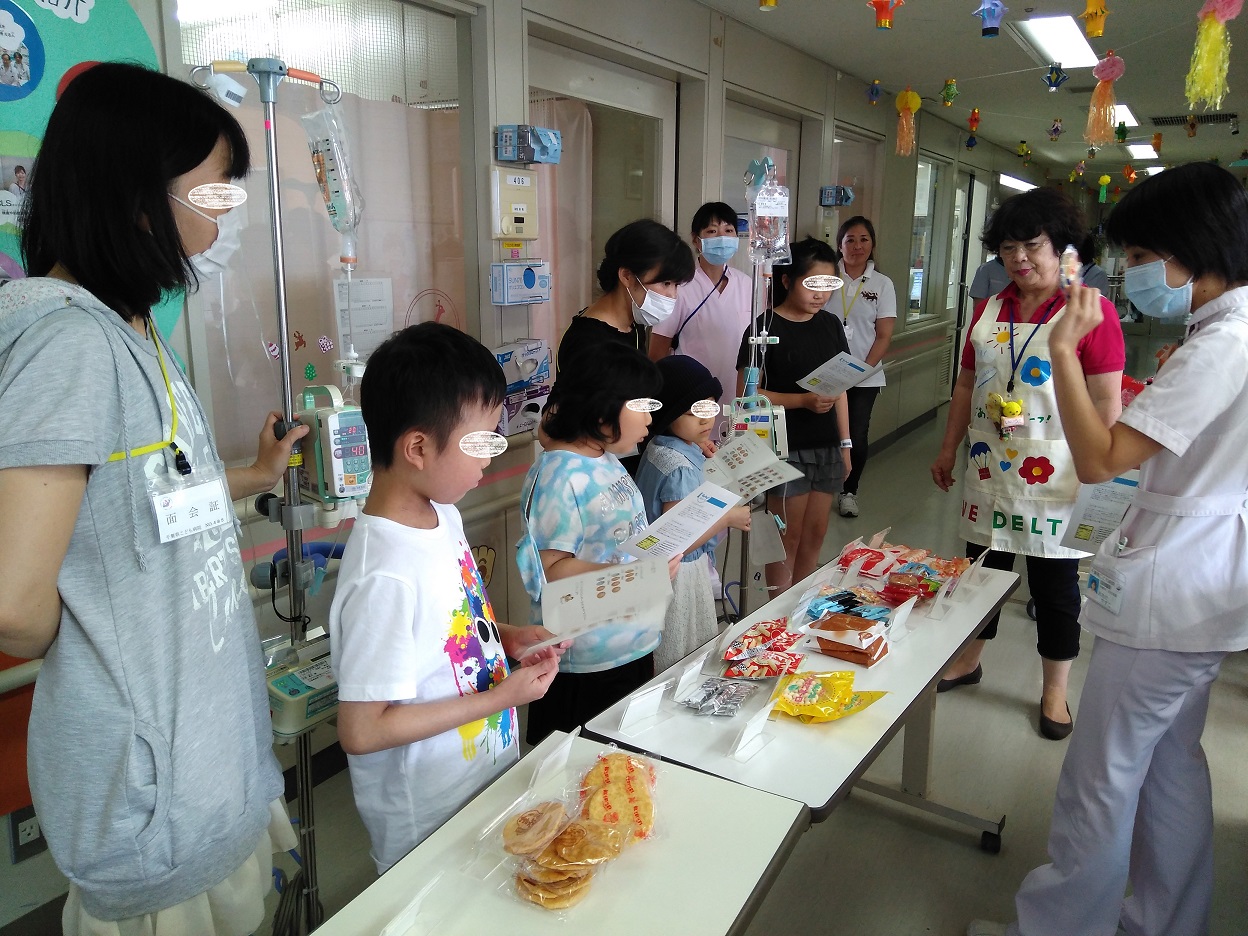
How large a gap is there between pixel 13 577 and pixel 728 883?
861mm

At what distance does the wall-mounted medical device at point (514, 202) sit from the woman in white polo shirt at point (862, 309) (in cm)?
215

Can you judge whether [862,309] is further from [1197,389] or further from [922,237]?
[1197,389]

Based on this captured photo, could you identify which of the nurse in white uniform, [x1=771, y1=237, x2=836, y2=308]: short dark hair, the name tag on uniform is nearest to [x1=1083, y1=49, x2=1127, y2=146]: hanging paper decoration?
[x1=771, y1=237, x2=836, y2=308]: short dark hair

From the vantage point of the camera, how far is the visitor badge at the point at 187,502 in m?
0.99

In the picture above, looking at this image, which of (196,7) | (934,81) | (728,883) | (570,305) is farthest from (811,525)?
(934,81)

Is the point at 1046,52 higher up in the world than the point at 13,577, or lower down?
higher up

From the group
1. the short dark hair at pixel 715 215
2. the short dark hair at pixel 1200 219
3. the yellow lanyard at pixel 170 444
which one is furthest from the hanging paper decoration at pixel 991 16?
the yellow lanyard at pixel 170 444

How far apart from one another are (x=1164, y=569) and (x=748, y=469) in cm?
87

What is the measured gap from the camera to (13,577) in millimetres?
861

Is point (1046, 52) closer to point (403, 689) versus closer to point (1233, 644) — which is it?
point (1233, 644)

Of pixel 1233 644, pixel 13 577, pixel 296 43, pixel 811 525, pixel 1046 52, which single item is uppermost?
pixel 1046 52

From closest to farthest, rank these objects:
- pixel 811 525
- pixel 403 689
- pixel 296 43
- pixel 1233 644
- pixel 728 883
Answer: pixel 728 883 < pixel 403 689 < pixel 1233 644 < pixel 296 43 < pixel 811 525

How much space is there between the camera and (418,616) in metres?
1.18

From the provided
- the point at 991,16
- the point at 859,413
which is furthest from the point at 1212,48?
the point at 859,413
